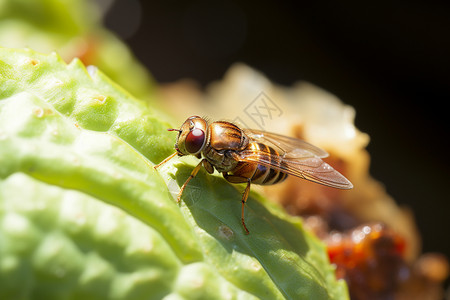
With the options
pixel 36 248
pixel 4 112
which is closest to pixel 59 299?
pixel 36 248

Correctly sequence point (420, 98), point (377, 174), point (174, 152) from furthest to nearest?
point (420, 98), point (377, 174), point (174, 152)

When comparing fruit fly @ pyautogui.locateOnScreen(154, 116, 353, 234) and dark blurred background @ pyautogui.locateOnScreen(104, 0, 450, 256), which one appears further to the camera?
dark blurred background @ pyautogui.locateOnScreen(104, 0, 450, 256)

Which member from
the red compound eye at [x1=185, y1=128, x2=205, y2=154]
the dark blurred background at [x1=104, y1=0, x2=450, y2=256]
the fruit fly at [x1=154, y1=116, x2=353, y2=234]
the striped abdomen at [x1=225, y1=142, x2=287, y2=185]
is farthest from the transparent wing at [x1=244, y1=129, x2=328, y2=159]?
the dark blurred background at [x1=104, y1=0, x2=450, y2=256]

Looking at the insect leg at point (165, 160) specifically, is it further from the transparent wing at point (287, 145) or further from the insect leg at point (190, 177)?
the transparent wing at point (287, 145)

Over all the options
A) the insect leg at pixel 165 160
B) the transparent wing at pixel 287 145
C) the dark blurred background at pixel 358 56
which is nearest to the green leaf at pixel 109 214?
the insect leg at pixel 165 160

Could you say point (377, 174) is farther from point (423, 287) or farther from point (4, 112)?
point (4, 112)

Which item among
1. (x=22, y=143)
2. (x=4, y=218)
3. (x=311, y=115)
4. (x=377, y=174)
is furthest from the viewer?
(x=377, y=174)

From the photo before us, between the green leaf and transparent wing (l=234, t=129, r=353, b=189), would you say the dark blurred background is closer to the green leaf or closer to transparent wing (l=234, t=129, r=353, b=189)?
transparent wing (l=234, t=129, r=353, b=189)

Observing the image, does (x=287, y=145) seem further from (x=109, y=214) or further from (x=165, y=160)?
(x=109, y=214)
